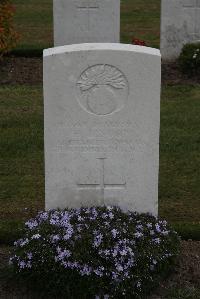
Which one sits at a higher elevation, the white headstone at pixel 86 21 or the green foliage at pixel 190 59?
the white headstone at pixel 86 21

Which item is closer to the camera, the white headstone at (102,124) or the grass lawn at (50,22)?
the white headstone at (102,124)

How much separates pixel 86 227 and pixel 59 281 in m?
0.45

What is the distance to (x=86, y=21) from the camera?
1181 centimetres

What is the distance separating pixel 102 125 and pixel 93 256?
1.00 meters

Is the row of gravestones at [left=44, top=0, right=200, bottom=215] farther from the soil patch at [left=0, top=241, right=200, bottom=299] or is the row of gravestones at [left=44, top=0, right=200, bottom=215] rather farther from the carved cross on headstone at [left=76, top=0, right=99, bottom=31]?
the carved cross on headstone at [left=76, top=0, right=99, bottom=31]

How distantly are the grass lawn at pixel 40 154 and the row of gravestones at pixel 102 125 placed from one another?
86cm

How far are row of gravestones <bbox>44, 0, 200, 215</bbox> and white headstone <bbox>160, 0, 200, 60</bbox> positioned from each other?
264 inches

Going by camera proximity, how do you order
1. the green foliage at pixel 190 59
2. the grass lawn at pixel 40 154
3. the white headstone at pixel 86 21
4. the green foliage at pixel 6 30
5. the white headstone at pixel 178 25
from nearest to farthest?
1. the grass lawn at pixel 40 154
2. the green foliage at pixel 190 59
3. the green foliage at pixel 6 30
4. the white headstone at pixel 86 21
5. the white headstone at pixel 178 25

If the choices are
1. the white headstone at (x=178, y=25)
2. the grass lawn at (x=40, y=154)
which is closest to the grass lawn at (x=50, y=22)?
the white headstone at (x=178, y=25)

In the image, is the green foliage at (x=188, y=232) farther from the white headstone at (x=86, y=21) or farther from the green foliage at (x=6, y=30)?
the white headstone at (x=86, y=21)

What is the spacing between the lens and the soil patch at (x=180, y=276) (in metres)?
5.03

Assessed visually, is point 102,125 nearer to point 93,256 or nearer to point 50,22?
point 93,256

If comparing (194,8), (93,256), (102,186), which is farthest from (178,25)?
(93,256)

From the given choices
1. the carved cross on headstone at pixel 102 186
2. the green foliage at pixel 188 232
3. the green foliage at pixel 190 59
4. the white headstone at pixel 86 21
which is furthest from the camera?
the white headstone at pixel 86 21
